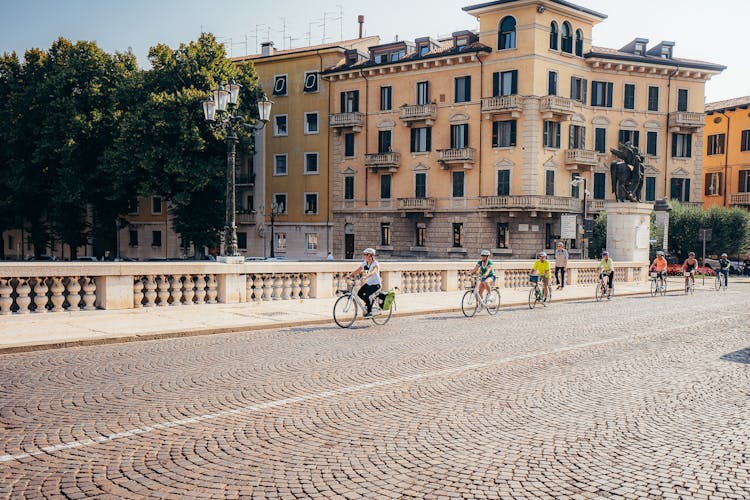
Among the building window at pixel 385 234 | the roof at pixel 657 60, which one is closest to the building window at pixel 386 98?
the building window at pixel 385 234

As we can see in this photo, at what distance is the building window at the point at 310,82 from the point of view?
55750 mm

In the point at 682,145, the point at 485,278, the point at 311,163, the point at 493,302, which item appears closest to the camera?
the point at 485,278

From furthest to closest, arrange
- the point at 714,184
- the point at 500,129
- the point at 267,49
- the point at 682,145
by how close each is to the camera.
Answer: the point at 714,184
the point at 267,49
the point at 682,145
the point at 500,129

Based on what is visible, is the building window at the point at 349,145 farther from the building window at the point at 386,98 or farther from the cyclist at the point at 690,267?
the cyclist at the point at 690,267

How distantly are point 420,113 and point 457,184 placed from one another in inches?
241

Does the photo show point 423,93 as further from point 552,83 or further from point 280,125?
point 280,125

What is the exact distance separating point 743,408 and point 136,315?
11.7 metres

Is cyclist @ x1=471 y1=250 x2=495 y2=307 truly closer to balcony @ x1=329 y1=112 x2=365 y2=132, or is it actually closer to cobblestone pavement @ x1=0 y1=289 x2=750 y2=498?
cobblestone pavement @ x1=0 y1=289 x2=750 y2=498

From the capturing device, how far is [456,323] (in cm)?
1565

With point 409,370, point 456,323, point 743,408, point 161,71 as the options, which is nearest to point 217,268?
point 456,323

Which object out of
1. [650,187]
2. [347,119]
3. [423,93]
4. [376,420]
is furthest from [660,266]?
[347,119]

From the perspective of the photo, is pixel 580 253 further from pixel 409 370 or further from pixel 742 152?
pixel 409 370

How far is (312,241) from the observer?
56.1 meters

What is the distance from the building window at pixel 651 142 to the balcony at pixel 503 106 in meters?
11.7
